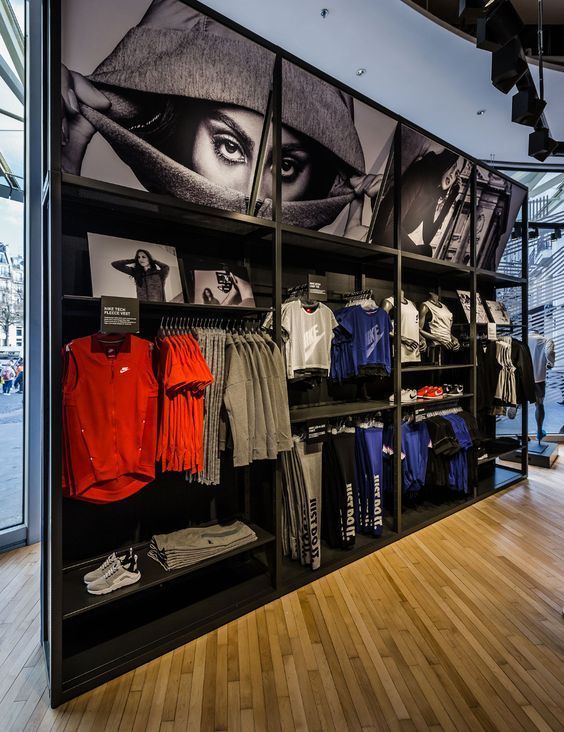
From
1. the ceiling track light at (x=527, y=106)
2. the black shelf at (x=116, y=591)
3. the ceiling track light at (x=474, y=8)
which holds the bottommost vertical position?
the black shelf at (x=116, y=591)

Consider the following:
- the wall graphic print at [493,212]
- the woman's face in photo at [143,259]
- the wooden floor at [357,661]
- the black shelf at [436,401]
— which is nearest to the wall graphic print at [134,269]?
the woman's face in photo at [143,259]

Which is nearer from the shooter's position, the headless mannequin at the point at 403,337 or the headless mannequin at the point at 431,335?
the headless mannequin at the point at 403,337

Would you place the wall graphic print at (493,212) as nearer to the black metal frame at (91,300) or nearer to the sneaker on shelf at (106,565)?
the black metal frame at (91,300)

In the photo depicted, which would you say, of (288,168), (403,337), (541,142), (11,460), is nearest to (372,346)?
(403,337)

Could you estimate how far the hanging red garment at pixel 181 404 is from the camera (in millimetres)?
1869

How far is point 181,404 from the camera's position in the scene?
74.9 inches

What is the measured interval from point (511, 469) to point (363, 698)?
150 inches

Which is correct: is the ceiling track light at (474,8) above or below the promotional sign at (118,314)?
above

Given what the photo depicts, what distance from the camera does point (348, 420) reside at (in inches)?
115

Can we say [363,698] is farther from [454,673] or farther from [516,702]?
[516,702]

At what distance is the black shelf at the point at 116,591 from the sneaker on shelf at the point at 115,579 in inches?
0.7

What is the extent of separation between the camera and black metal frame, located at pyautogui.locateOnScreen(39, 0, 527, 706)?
1.60 meters

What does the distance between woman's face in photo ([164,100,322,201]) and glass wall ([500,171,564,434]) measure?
4.19 metres

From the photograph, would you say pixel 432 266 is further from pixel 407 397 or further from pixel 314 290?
pixel 314 290
